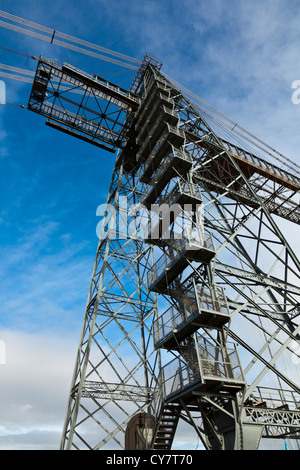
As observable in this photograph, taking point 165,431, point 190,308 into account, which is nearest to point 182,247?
point 190,308

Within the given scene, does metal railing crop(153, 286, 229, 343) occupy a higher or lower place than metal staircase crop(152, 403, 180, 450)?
higher

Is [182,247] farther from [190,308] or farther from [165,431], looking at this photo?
[165,431]

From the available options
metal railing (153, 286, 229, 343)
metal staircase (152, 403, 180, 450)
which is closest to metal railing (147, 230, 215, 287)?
metal railing (153, 286, 229, 343)

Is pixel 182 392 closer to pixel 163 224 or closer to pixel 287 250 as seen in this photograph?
pixel 163 224

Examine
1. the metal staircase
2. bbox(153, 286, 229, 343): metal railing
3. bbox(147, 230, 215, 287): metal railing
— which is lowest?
the metal staircase

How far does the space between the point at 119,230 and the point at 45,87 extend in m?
10.4

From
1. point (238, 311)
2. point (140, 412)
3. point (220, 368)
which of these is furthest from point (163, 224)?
point (140, 412)

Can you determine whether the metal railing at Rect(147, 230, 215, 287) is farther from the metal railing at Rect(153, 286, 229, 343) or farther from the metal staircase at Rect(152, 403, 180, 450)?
the metal staircase at Rect(152, 403, 180, 450)

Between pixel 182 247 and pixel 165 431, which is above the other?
pixel 182 247

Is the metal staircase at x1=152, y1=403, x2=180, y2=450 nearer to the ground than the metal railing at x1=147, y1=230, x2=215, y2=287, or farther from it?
nearer to the ground

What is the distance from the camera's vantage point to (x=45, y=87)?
70.9 ft

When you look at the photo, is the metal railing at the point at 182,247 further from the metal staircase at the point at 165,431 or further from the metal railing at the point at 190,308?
the metal staircase at the point at 165,431

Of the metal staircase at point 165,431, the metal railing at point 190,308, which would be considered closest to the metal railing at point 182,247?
the metal railing at point 190,308

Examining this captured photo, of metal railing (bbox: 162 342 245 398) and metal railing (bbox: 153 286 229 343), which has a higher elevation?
metal railing (bbox: 153 286 229 343)
